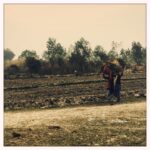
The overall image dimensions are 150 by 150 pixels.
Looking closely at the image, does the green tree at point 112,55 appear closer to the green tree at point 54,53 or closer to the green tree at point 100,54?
the green tree at point 100,54

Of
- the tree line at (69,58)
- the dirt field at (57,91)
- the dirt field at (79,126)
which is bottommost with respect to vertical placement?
the dirt field at (79,126)

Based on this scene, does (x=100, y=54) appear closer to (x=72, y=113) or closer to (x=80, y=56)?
(x=80, y=56)

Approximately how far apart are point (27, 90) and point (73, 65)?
195 cm

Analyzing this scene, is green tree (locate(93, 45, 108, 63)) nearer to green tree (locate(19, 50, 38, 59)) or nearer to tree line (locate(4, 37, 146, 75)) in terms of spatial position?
tree line (locate(4, 37, 146, 75))

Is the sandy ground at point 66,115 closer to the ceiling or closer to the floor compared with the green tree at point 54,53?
closer to the floor

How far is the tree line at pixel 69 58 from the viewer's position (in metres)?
12.4

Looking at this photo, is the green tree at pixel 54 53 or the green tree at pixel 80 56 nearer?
the green tree at pixel 54 53

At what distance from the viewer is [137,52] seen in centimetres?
1228

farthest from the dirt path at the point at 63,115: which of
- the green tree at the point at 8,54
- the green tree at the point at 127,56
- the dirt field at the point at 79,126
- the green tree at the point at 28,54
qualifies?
the green tree at the point at 28,54

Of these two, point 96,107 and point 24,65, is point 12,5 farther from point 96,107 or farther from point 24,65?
point 96,107

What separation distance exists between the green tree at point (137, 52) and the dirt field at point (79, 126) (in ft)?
4.39

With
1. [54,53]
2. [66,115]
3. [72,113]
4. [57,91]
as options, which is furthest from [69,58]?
[66,115]

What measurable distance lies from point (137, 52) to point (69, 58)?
3.09 meters

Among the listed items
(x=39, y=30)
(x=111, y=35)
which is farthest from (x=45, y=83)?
(x=111, y=35)
